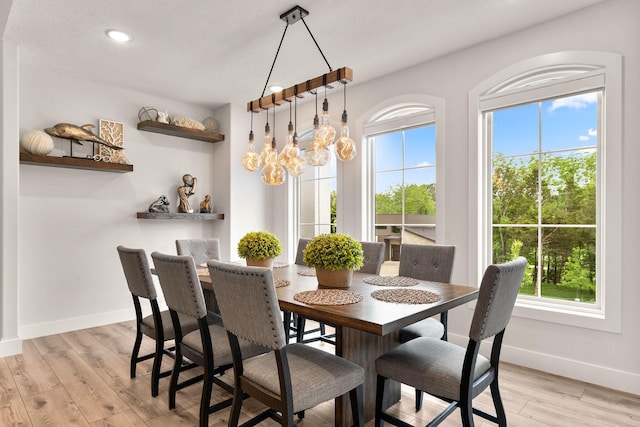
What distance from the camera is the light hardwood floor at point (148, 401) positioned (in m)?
2.17

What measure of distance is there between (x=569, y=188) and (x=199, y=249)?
3.17 m

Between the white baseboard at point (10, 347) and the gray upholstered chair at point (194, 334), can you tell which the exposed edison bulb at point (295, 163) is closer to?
the gray upholstered chair at point (194, 334)

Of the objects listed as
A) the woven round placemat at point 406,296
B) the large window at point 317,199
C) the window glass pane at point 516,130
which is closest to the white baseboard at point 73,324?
the large window at point 317,199

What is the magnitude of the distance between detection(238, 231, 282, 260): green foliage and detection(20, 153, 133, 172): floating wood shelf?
2077 millimetres

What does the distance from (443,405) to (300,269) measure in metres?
1.39

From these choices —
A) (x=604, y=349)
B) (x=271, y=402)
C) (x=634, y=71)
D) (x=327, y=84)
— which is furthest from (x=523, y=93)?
(x=271, y=402)

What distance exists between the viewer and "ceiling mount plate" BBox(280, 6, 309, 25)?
8.56 feet

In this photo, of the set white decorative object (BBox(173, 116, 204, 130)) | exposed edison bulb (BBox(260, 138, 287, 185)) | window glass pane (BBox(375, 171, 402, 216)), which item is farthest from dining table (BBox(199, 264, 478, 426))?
white decorative object (BBox(173, 116, 204, 130))

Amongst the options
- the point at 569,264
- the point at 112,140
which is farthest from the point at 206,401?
the point at 112,140

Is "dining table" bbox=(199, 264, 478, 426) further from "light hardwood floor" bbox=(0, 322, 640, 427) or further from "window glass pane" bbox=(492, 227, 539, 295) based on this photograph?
"window glass pane" bbox=(492, 227, 539, 295)

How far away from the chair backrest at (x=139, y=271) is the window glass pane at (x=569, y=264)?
2.94 metres

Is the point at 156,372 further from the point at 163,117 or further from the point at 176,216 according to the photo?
the point at 163,117

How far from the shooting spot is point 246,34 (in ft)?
9.84

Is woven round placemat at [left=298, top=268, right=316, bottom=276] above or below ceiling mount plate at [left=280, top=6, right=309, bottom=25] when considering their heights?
below
